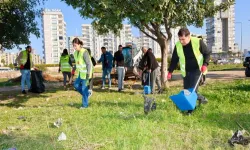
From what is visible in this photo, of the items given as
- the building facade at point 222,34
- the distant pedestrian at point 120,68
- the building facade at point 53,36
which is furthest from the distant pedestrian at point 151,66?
the building facade at point 53,36

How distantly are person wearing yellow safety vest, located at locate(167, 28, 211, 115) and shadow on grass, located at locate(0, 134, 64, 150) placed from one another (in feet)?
9.32

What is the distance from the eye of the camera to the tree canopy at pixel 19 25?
1062 cm

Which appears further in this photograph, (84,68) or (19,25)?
(19,25)

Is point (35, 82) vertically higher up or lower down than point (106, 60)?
lower down

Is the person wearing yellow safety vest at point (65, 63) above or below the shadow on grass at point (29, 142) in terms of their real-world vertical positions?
above

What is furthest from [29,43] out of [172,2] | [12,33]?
[172,2]

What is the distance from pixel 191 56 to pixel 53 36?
103670mm

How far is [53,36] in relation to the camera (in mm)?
105250

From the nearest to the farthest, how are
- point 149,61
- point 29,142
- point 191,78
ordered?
point 29,142, point 191,78, point 149,61

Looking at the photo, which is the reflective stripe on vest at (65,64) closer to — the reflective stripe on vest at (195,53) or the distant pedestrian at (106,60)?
the distant pedestrian at (106,60)

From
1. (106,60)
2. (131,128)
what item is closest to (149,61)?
(106,60)

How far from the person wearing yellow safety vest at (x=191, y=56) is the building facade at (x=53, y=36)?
3750 inches

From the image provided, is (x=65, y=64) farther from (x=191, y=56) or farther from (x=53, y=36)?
(x=53, y=36)

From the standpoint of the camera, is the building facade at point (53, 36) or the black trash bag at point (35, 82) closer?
the black trash bag at point (35, 82)
